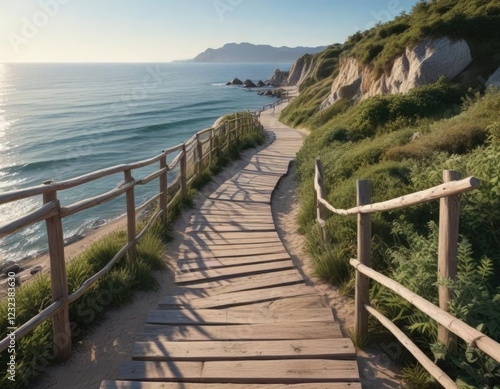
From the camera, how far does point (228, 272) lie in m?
5.38

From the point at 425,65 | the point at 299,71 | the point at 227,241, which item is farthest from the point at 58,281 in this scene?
Answer: the point at 299,71

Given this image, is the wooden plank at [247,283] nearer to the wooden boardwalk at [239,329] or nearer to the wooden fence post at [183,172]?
the wooden boardwalk at [239,329]

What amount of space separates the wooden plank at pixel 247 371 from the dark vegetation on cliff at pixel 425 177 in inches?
22.4

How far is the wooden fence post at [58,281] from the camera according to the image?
3.37m

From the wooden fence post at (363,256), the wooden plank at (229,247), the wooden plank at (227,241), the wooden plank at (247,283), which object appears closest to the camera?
the wooden fence post at (363,256)

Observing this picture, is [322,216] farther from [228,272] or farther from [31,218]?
[31,218]

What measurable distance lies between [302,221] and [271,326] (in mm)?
3569

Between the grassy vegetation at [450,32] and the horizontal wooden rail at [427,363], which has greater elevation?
the grassy vegetation at [450,32]

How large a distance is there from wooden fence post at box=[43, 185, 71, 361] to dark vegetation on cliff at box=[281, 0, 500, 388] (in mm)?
2692

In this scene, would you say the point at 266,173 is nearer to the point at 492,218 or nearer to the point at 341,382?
Result: the point at 492,218

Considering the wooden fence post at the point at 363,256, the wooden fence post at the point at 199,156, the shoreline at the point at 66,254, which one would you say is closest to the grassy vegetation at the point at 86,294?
the wooden fence post at the point at 363,256

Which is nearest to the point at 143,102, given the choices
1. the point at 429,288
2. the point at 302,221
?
the point at 302,221

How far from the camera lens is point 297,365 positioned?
3.23 m

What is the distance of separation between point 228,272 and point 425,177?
3.10 m
